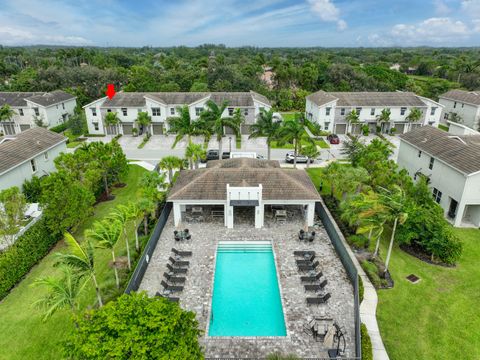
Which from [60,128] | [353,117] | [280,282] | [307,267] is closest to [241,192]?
[307,267]

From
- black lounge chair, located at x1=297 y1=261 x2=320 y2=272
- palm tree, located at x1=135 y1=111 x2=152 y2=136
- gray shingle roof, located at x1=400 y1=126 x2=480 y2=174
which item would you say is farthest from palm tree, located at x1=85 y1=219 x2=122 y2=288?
palm tree, located at x1=135 y1=111 x2=152 y2=136

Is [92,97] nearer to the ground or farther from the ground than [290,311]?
farther from the ground

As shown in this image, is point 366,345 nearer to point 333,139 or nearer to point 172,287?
point 172,287

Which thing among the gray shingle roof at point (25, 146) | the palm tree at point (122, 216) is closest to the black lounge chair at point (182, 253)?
the palm tree at point (122, 216)

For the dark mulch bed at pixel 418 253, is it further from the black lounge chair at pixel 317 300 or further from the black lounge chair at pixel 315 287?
the black lounge chair at pixel 317 300

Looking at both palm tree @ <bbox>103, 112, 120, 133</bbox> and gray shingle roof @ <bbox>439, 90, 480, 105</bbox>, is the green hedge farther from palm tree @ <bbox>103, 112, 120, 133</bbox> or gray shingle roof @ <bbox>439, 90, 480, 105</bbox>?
gray shingle roof @ <bbox>439, 90, 480, 105</bbox>

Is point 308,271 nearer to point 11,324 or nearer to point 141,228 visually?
point 141,228

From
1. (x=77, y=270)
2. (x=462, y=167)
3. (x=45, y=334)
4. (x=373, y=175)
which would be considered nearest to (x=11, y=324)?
(x=45, y=334)
